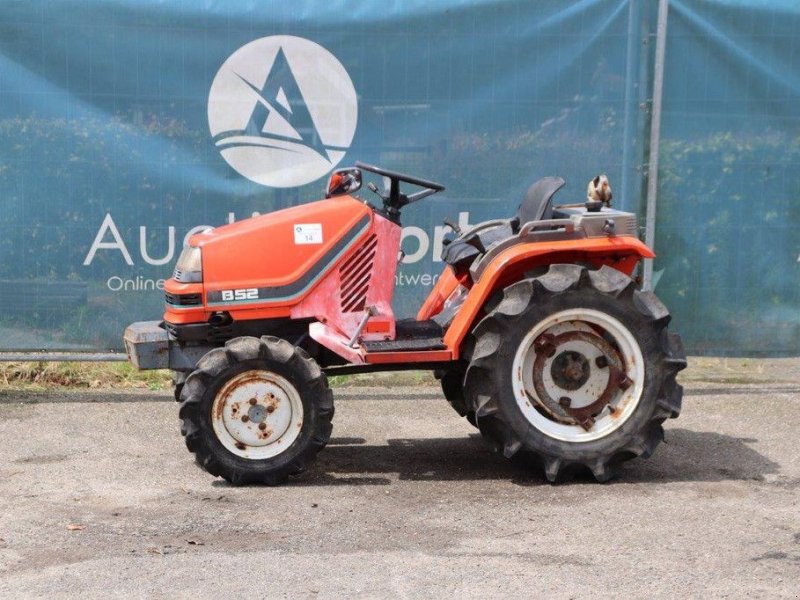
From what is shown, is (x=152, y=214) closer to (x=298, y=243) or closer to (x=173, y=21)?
(x=173, y=21)

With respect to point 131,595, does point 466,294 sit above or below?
above

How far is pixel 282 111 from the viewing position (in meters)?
8.26

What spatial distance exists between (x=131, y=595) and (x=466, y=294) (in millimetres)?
2850

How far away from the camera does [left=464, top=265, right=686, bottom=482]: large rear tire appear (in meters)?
6.34

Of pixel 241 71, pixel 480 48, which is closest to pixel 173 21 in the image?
pixel 241 71

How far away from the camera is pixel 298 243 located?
6.57m

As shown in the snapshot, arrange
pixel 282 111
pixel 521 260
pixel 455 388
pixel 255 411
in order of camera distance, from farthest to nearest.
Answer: pixel 282 111 → pixel 455 388 → pixel 521 260 → pixel 255 411

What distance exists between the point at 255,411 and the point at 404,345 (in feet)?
2.73

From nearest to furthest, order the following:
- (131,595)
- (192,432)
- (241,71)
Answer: (131,595)
(192,432)
(241,71)

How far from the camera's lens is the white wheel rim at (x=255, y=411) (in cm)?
629

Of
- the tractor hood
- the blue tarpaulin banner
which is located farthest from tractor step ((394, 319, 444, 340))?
the blue tarpaulin banner

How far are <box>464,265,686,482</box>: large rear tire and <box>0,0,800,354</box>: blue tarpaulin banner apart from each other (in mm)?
2069

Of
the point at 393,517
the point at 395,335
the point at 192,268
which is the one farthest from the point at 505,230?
the point at 393,517

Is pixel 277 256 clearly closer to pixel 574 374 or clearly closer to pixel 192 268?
pixel 192 268
